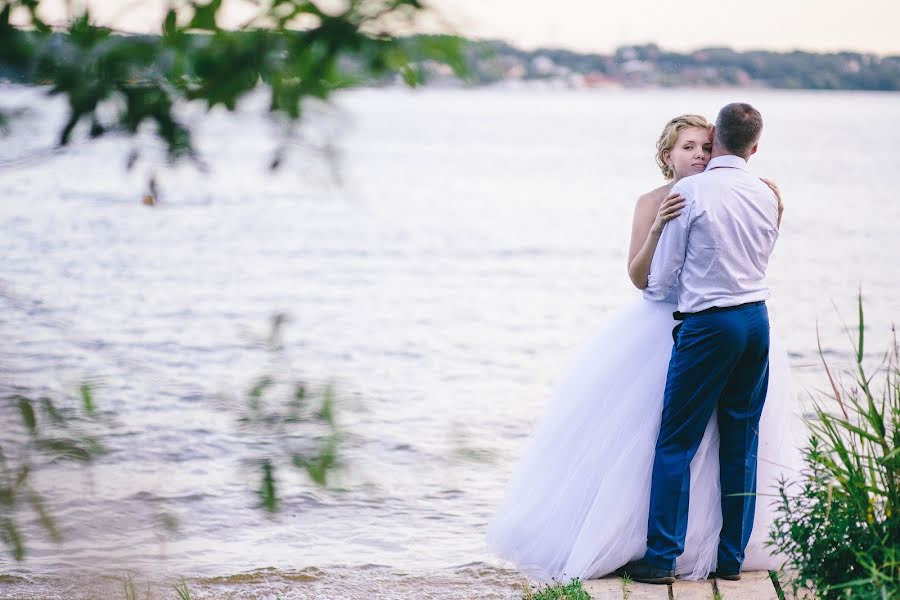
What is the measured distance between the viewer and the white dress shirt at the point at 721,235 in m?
4.40

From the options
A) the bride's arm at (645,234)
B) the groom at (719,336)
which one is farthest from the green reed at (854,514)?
the bride's arm at (645,234)

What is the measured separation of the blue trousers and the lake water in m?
0.99

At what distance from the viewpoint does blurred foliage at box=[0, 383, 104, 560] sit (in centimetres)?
180

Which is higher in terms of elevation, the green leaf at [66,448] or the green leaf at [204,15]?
the green leaf at [204,15]

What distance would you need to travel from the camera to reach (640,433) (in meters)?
4.81

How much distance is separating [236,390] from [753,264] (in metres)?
3.11

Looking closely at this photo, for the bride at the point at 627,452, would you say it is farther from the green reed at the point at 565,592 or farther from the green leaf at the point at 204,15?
the green leaf at the point at 204,15

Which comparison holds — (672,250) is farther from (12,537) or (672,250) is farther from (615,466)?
(12,537)

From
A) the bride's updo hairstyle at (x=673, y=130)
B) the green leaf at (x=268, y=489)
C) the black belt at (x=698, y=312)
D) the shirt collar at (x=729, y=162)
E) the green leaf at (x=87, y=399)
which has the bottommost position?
the black belt at (x=698, y=312)

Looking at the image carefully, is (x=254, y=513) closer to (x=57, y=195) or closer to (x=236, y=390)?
(x=236, y=390)

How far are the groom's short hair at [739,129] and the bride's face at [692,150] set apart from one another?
0.69 ft

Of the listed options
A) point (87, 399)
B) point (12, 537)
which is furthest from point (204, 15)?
point (12, 537)

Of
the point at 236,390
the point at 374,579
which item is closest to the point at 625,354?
the point at 374,579

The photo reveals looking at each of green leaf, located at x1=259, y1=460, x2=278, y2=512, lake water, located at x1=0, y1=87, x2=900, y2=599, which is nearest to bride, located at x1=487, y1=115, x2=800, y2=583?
lake water, located at x1=0, y1=87, x2=900, y2=599
